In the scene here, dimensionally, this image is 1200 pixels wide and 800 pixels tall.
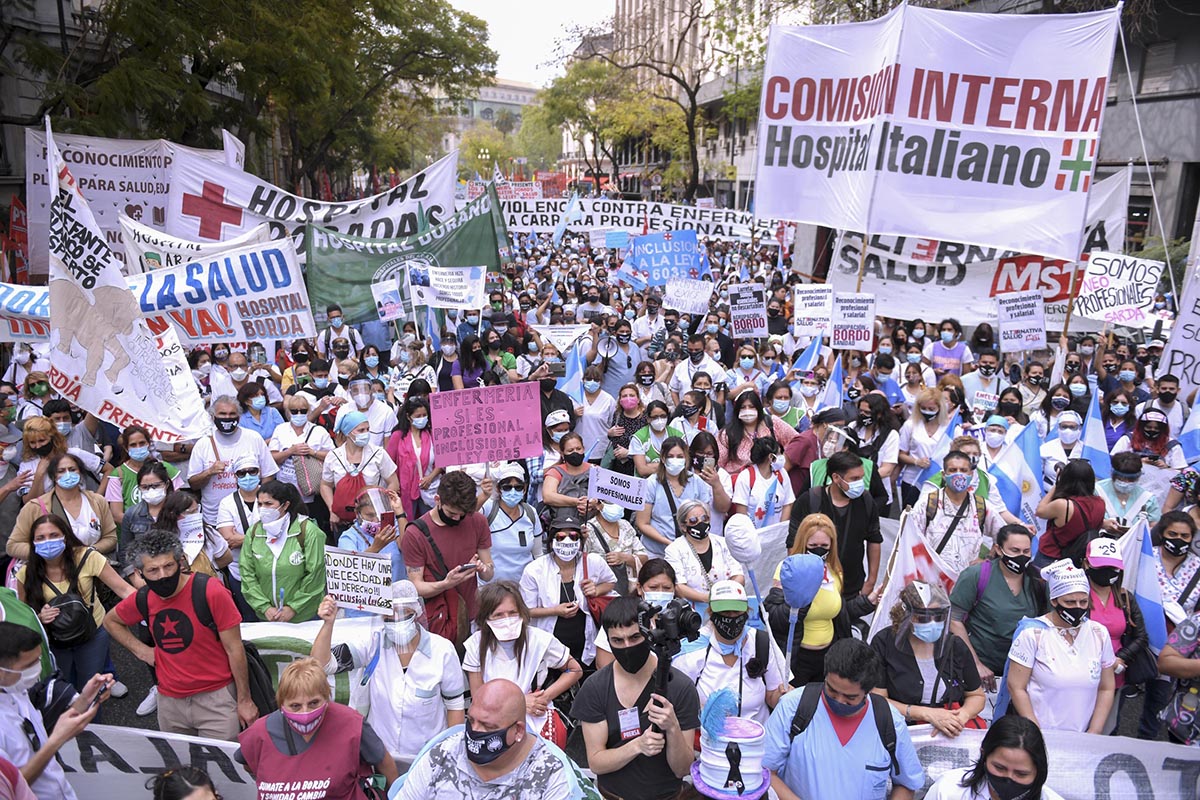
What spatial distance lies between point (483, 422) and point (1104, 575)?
3.80 m

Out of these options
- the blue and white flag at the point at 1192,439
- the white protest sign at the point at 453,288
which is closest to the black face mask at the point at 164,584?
the blue and white flag at the point at 1192,439

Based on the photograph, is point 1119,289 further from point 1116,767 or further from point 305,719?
point 305,719

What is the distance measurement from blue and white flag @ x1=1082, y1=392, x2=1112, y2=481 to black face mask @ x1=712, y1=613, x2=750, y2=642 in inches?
176

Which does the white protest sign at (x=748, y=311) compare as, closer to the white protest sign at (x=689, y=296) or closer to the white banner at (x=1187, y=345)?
the white protest sign at (x=689, y=296)

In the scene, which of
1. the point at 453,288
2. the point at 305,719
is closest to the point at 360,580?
the point at 305,719

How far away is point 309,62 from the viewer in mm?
17375

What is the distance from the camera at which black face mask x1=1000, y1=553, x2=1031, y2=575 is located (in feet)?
14.6

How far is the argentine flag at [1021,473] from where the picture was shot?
6.44 meters

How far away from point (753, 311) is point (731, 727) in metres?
8.44

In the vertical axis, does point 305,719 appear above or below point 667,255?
below

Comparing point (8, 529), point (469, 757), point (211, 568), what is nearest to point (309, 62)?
point (8, 529)

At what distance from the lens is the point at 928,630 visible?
3.96 meters

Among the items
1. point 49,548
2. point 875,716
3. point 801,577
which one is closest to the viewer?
point 875,716

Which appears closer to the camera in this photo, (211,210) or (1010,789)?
(1010,789)
